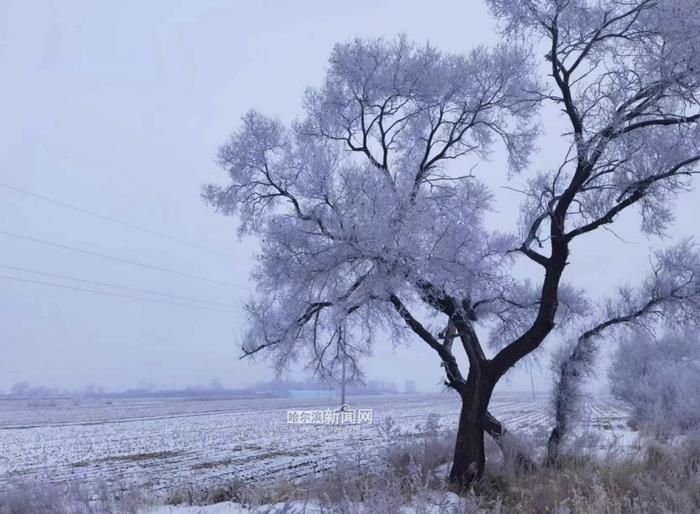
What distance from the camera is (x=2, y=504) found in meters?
9.27

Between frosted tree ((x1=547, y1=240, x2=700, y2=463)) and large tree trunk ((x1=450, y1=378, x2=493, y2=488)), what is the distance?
1958 mm

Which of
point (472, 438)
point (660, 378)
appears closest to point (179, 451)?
point (472, 438)

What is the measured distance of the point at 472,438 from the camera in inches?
442

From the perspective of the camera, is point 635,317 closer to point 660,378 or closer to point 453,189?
point 453,189

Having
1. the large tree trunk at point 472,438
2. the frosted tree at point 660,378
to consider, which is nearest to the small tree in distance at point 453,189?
the large tree trunk at point 472,438

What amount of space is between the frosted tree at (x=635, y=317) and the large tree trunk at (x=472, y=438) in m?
1.96

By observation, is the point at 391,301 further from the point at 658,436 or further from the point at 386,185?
the point at 658,436

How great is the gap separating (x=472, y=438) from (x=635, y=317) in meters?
5.18

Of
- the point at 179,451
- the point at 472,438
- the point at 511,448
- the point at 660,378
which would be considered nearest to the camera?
the point at 472,438

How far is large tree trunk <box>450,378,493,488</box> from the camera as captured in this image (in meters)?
11.0

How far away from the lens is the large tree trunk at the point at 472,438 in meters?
11.0

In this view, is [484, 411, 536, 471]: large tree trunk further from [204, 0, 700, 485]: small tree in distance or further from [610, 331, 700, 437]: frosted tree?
[610, 331, 700, 437]: frosted tree

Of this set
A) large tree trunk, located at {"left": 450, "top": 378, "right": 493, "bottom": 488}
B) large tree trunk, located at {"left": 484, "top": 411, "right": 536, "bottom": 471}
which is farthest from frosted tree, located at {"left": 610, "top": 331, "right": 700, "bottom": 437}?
large tree trunk, located at {"left": 450, "top": 378, "right": 493, "bottom": 488}

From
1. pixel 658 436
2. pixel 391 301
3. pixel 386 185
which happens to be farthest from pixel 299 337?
pixel 658 436
